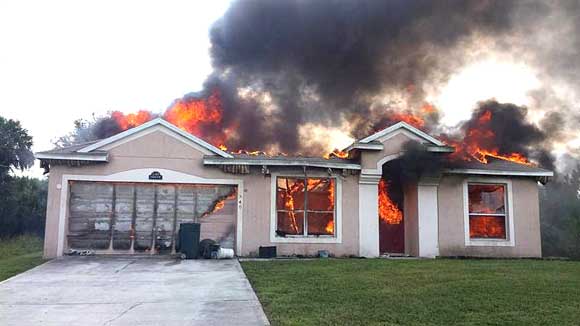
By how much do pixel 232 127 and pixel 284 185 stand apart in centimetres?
766

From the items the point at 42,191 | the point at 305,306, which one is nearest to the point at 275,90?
the point at 42,191

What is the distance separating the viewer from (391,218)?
650 inches

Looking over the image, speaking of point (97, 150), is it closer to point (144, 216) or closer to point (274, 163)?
point (144, 216)

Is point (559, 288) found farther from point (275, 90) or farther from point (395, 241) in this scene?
point (275, 90)

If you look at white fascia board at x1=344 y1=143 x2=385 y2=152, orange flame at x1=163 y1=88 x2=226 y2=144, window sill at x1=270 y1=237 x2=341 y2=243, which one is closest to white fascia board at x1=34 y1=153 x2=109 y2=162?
orange flame at x1=163 y1=88 x2=226 y2=144

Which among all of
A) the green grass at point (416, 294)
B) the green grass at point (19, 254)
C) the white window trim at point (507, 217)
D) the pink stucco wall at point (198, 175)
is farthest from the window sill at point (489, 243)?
the green grass at point (19, 254)

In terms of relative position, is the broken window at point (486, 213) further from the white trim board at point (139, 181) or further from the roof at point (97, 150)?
the roof at point (97, 150)

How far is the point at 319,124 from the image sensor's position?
910 inches

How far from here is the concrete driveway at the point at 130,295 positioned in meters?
6.93

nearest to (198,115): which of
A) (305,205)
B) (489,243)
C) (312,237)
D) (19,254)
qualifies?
(305,205)

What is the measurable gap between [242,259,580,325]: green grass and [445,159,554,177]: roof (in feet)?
12.5

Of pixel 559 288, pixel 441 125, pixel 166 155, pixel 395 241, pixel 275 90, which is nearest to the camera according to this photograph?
pixel 559 288

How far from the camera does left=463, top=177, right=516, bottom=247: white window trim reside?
15.4m

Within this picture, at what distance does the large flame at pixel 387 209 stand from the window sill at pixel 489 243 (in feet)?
7.52
